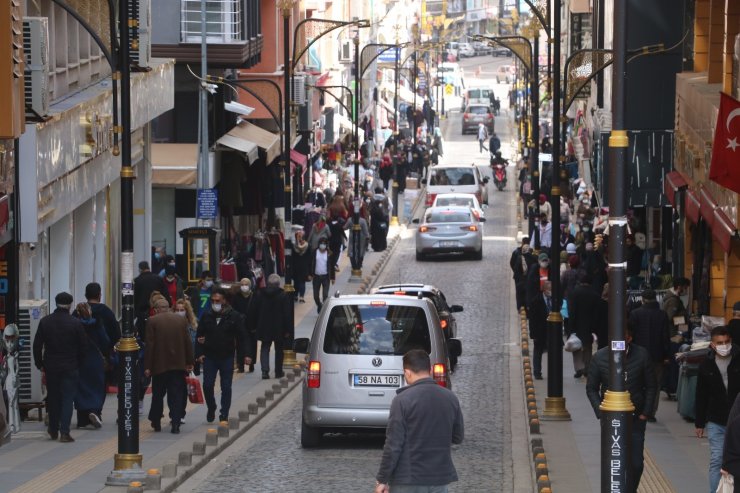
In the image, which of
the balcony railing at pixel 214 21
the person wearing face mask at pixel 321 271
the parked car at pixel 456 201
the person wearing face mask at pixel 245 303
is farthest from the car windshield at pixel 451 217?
the person wearing face mask at pixel 245 303

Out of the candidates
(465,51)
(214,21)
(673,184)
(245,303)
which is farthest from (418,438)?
(465,51)

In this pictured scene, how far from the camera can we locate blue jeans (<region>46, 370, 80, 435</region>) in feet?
62.3

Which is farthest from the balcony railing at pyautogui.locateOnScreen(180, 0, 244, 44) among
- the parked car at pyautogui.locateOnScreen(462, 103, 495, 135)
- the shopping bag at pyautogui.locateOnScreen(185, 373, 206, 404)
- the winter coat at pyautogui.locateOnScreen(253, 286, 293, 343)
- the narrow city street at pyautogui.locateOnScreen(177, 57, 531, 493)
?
the parked car at pyautogui.locateOnScreen(462, 103, 495, 135)

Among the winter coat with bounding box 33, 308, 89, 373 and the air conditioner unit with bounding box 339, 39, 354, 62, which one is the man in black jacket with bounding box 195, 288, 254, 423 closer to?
the winter coat with bounding box 33, 308, 89, 373

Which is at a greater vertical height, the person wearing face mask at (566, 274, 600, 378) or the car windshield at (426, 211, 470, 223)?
the person wearing face mask at (566, 274, 600, 378)

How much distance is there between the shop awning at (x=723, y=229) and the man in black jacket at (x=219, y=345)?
19.2 ft

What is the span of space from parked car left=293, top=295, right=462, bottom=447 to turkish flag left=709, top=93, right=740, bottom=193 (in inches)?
139

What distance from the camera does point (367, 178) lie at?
5972 cm

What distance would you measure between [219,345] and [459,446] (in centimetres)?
310

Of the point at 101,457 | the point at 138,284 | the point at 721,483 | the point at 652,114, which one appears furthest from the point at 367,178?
the point at 721,483

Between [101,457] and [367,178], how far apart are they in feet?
138

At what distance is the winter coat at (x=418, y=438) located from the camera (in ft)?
36.3

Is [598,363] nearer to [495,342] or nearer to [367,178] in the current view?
[495,342]

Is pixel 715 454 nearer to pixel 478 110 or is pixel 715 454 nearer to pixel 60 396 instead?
pixel 60 396
